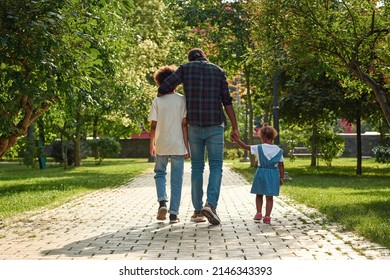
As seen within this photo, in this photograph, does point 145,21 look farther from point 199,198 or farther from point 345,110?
point 199,198

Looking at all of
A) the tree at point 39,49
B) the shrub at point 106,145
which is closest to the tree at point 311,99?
the tree at point 39,49

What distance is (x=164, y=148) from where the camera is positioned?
9.40m

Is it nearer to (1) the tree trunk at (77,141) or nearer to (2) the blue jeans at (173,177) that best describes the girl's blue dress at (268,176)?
(2) the blue jeans at (173,177)

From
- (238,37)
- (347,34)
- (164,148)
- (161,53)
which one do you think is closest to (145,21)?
(161,53)

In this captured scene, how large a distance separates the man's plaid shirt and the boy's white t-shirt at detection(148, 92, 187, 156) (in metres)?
0.14

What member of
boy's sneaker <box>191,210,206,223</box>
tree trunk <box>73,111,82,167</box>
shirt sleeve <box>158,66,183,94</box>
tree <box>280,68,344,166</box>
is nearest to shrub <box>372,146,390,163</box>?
tree <box>280,68,344,166</box>

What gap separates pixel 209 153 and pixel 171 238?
1487 millimetres

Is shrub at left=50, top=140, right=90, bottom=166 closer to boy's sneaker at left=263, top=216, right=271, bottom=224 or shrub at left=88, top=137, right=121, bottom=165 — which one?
shrub at left=88, top=137, right=121, bottom=165

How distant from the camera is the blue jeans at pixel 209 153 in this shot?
9109mm

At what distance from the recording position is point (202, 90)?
9.13 meters

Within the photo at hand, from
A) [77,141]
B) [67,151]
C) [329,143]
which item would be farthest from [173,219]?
[67,151]

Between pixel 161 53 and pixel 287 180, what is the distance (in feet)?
38.2

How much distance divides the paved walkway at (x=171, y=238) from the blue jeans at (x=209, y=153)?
1.62ft

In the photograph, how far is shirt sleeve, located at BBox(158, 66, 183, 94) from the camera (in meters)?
9.22
